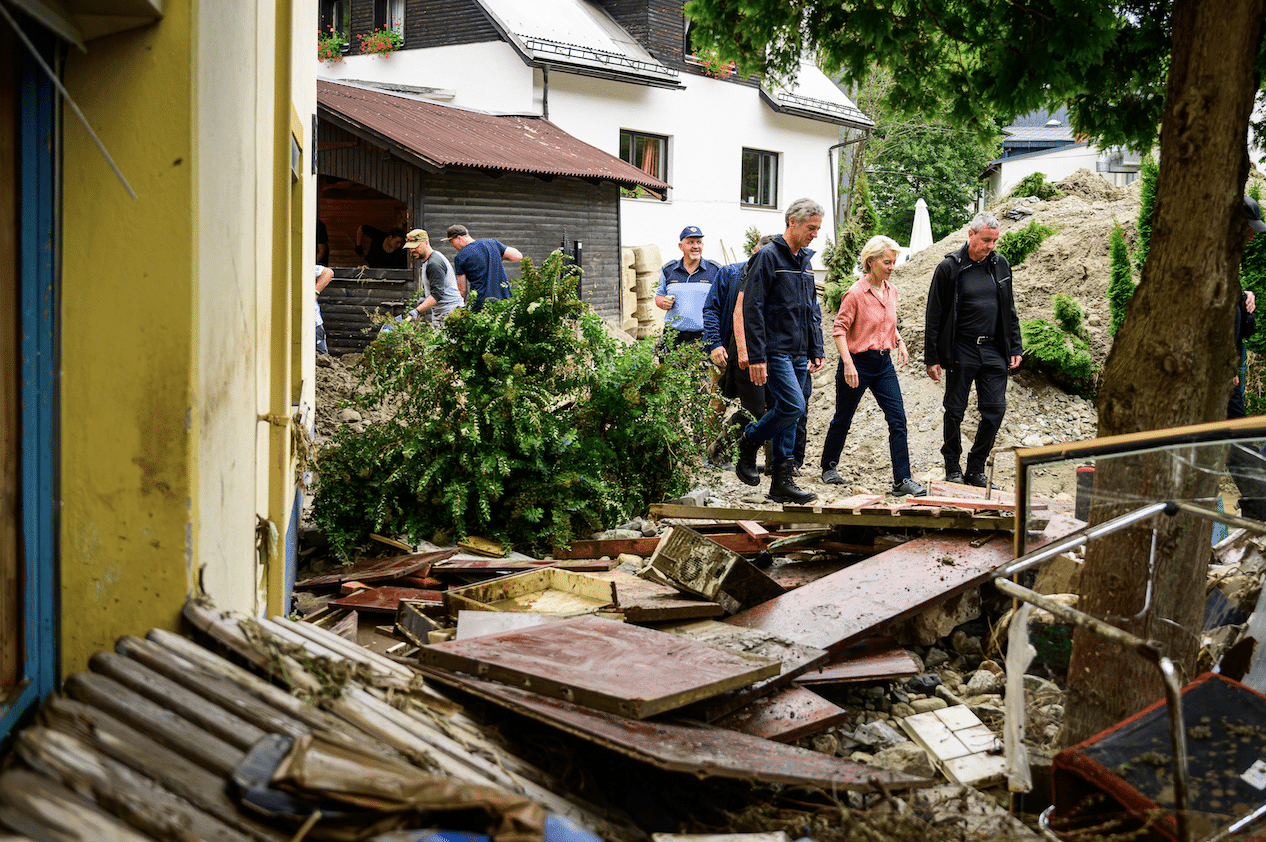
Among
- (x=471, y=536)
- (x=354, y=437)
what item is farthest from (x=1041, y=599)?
(x=354, y=437)

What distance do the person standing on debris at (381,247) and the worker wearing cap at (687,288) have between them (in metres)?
8.54

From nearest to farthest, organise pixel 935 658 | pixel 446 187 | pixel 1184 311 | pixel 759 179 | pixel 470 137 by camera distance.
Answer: pixel 1184 311
pixel 935 658
pixel 446 187
pixel 470 137
pixel 759 179

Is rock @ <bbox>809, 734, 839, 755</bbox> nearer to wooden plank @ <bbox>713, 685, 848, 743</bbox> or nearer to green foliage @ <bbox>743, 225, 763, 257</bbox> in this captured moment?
wooden plank @ <bbox>713, 685, 848, 743</bbox>

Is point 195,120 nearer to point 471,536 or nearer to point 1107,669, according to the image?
point 1107,669

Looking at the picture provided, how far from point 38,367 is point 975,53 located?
13.9 ft

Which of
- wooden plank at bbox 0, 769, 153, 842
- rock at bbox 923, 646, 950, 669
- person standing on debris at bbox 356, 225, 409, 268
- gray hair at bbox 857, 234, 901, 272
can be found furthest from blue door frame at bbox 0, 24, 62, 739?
person standing on debris at bbox 356, 225, 409, 268

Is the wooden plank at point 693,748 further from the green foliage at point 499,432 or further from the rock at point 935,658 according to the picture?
the green foliage at point 499,432

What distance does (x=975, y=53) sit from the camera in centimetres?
496

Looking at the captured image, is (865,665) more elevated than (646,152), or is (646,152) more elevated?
(646,152)

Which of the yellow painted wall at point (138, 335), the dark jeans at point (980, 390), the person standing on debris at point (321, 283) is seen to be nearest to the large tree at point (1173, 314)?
the yellow painted wall at point (138, 335)

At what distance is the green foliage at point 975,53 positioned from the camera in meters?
4.45

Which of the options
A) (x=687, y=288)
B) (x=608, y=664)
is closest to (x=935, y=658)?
(x=608, y=664)

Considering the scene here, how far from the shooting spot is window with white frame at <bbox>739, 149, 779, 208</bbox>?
1029 inches

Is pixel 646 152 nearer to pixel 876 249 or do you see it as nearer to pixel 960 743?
pixel 876 249
